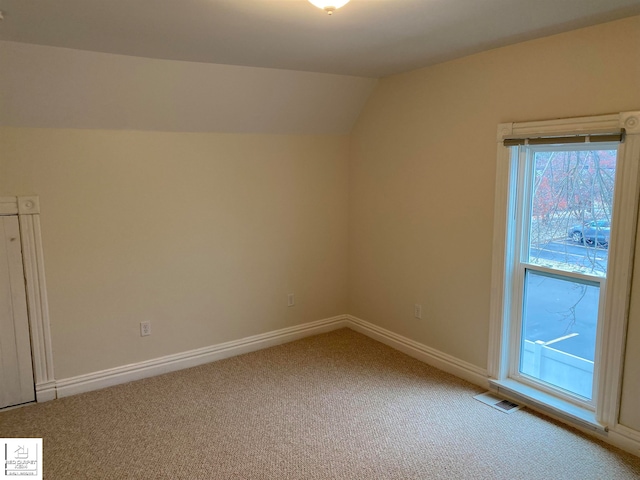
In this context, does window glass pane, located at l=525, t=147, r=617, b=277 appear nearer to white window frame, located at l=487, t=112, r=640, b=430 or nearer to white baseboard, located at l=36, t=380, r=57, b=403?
white window frame, located at l=487, t=112, r=640, b=430

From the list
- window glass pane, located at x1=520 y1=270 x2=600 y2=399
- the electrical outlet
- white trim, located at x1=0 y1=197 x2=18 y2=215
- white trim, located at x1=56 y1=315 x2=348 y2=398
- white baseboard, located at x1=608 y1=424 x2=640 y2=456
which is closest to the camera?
white baseboard, located at x1=608 y1=424 x2=640 y2=456

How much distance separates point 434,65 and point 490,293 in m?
1.63

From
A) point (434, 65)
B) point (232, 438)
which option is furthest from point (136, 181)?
point (434, 65)

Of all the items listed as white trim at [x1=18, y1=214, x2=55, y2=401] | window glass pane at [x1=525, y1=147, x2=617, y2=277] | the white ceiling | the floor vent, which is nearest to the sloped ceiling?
the white ceiling

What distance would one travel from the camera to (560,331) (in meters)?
2.93

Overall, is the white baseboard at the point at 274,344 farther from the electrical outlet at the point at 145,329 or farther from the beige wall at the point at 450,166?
the electrical outlet at the point at 145,329

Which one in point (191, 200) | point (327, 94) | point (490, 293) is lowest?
point (490, 293)

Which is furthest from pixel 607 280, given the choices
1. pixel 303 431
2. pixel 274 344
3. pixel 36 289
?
pixel 36 289

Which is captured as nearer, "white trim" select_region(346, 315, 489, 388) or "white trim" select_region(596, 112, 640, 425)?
"white trim" select_region(596, 112, 640, 425)

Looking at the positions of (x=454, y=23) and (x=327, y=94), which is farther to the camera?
(x=327, y=94)

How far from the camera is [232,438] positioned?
267 centimetres

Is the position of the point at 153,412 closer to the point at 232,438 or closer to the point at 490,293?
the point at 232,438

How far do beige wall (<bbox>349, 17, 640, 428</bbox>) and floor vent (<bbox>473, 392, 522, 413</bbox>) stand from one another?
237 millimetres

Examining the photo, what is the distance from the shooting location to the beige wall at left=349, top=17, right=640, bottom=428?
8.30ft
